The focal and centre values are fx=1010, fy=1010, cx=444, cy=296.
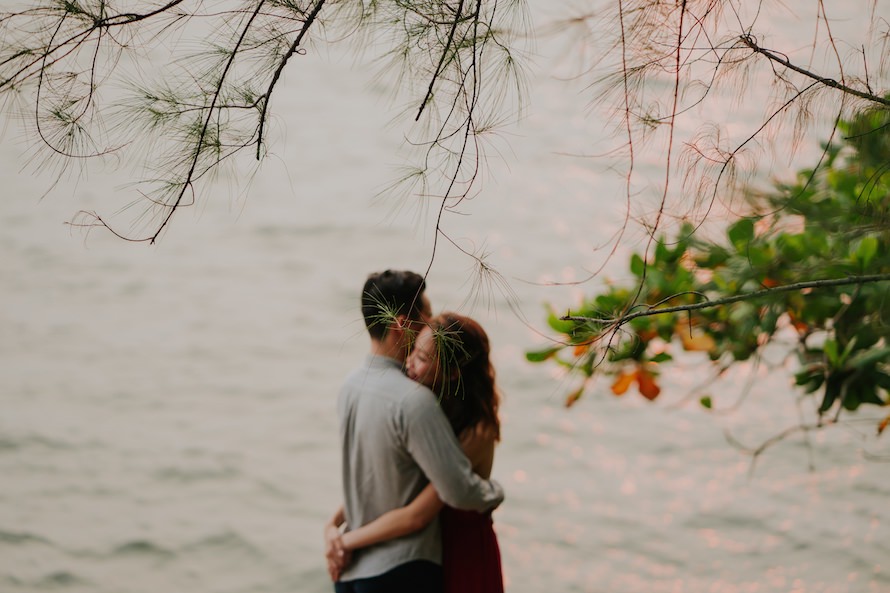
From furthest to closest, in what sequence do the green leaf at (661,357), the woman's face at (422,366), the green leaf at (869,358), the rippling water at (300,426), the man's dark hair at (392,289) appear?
the rippling water at (300,426) → the green leaf at (661,357) → the green leaf at (869,358) → the man's dark hair at (392,289) → the woman's face at (422,366)

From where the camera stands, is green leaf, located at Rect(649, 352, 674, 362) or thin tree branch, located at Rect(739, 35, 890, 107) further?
green leaf, located at Rect(649, 352, 674, 362)

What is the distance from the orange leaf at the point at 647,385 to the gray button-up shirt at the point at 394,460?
780mm

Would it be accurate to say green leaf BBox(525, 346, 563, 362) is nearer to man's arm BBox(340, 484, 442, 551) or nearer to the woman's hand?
the woman's hand

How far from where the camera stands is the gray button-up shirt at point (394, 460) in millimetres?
2119

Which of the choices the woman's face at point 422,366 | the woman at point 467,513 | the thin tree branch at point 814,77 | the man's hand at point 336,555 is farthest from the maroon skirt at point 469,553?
the thin tree branch at point 814,77

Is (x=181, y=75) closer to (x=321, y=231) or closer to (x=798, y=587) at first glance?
(x=798, y=587)

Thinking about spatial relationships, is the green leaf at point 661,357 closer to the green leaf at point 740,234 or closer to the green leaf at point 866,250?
the green leaf at point 740,234

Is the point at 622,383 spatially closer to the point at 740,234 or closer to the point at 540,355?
the point at 540,355

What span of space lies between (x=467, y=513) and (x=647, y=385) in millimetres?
859

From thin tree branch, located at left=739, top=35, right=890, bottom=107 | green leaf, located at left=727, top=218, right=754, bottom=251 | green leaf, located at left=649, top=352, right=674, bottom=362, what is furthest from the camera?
green leaf, located at left=649, top=352, right=674, bottom=362

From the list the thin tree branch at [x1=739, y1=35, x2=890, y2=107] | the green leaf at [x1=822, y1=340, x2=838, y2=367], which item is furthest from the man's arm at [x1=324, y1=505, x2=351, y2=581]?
the thin tree branch at [x1=739, y1=35, x2=890, y2=107]

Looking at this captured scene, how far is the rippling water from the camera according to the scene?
6.37 m

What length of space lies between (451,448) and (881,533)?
5300mm

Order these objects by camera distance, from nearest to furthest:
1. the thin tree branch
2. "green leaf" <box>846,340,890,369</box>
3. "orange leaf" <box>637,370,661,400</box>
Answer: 1. the thin tree branch
2. "green leaf" <box>846,340,890,369</box>
3. "orange leaf" <box>637,370,661,400</box>
